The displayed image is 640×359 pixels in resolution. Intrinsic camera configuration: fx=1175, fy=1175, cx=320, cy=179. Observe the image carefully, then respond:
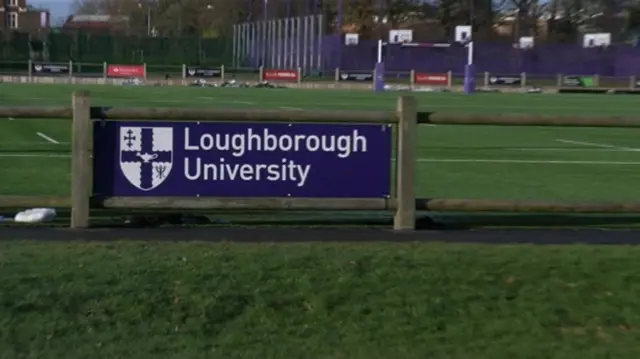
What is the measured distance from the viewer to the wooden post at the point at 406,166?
10117mm

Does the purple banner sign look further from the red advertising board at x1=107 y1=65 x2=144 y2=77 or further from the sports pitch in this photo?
the red advertising board at x1=107 y1=65 x2=144 y2=77

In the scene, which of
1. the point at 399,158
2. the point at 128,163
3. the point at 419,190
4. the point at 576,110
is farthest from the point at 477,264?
the point at 576,110

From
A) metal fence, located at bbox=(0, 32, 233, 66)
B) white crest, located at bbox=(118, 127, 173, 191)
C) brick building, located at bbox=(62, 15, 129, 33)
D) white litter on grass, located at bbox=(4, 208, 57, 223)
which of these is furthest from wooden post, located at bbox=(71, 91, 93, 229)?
brick building, located at bbox=(62, 15, 129, 33)

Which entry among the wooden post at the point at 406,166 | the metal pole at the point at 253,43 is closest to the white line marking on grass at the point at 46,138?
the wooden post at the point at 406,166

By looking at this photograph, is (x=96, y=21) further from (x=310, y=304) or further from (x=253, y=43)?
(x=310, y=304)

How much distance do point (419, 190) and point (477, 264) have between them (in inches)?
211

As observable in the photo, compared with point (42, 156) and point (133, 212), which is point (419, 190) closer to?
point (133, 212)

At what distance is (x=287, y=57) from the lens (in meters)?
72.1

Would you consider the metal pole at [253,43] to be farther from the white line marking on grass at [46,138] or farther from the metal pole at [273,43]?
the white line marking on grass at [46,138]

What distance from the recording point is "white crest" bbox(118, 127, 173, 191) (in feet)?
32.3

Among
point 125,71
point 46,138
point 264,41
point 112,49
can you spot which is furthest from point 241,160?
point 264,41

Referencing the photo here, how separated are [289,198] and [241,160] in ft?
1.71

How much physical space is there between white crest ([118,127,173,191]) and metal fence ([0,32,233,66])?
62932 mm

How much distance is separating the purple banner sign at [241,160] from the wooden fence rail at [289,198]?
74 millimetres
